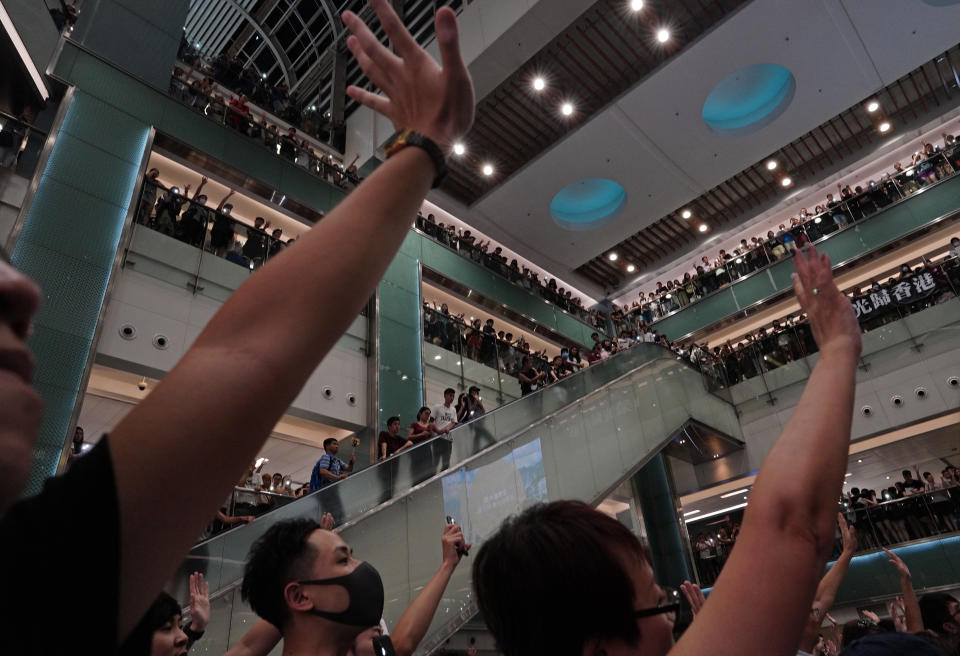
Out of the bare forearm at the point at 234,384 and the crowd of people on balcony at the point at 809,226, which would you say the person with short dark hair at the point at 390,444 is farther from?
the crowd of people on balcony at the point at 809,226

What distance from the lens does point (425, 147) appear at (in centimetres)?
74

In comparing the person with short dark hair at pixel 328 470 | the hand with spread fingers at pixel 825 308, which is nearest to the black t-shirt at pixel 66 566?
the hand with spread fingers at pixel 825 308

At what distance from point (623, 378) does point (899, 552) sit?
A: 19.3ft

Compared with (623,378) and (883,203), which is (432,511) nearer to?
(623,378)

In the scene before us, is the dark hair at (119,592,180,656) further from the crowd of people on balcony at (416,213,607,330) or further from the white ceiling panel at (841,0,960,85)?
the white ceiling panel at (841,0,960,85)

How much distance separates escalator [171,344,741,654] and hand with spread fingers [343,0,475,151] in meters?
3.42

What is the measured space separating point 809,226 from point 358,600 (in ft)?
58.4

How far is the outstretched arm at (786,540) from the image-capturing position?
732mm

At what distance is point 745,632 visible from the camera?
2.39 ft

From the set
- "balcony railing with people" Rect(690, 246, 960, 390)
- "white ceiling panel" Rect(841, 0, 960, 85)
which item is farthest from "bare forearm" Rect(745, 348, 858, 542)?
"white ceiling panel" Rect(841, 0, 960, 85)

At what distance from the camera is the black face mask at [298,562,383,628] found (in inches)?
71.6

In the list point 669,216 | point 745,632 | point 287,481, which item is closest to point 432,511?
point 745,632

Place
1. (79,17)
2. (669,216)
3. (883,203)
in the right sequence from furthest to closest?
(669,216)
(883,203)
(79,17)

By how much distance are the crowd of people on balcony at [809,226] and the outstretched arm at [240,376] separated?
1576 centimetres
